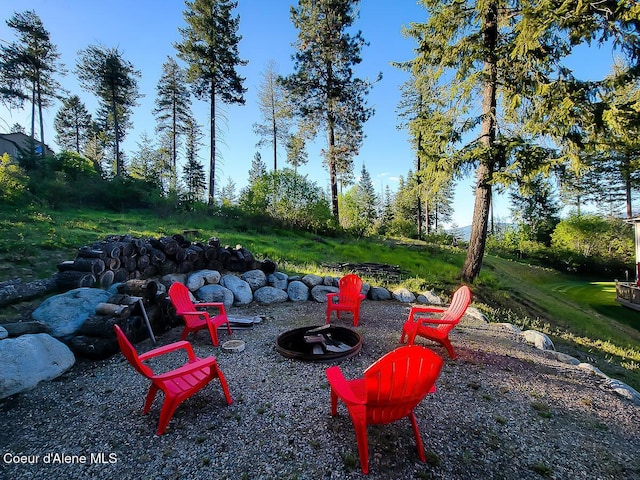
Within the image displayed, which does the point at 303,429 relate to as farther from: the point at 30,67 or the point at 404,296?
the point at 30,67

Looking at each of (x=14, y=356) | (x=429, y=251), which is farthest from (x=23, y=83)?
(x=429, y=251)

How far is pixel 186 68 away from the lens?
15555 mm

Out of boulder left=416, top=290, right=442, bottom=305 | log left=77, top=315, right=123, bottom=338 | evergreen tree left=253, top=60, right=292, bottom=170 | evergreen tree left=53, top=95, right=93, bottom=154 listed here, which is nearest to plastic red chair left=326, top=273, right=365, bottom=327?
boulder left=416, top=290, right=442, bottom=305

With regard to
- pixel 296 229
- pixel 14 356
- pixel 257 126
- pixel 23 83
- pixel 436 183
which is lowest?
pixel 14 356

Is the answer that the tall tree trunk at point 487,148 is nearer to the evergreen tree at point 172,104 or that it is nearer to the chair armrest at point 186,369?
the chair armrest at point 186,369

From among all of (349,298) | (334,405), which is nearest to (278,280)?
(349,298)

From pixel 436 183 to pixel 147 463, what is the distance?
25.7 feet

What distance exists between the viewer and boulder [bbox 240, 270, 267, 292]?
239 inches

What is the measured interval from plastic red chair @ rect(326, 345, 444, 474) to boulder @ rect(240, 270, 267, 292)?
437 cm

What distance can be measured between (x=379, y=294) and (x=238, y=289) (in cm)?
291

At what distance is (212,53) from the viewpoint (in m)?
15.4

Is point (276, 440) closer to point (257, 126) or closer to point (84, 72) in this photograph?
point (257, 126)

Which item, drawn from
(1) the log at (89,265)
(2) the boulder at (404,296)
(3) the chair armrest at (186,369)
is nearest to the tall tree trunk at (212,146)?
(1) the log at (89,265)

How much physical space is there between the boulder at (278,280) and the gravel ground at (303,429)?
2878 millimetres
